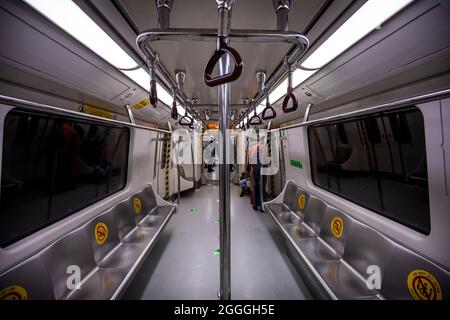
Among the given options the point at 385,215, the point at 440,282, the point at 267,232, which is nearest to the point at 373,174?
the point at 267,232

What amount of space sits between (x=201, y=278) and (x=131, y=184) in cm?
193

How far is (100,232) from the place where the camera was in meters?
1.79

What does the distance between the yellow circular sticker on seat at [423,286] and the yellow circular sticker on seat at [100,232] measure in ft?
9.11

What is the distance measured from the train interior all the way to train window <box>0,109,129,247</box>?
0.06 m

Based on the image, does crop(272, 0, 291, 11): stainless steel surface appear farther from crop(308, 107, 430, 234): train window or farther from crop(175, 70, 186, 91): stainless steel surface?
crop(308, 107, 430, 234): train window

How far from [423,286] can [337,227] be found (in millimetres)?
846

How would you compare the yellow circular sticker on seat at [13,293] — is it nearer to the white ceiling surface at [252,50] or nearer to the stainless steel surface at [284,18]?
the white ceiling surface at [252,50]

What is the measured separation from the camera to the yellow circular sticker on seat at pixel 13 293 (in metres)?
0.93

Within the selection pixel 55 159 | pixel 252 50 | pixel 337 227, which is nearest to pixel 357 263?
pixel 337 227

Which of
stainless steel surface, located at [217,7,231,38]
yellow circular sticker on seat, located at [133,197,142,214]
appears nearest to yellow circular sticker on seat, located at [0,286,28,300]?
yellow circular sticker on seat, located at [133,197,142,214]

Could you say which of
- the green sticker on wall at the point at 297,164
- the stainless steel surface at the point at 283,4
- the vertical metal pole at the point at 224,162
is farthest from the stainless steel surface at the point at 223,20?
the green sticker on wall at the point at 297,164

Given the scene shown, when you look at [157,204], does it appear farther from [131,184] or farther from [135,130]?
[135,130]

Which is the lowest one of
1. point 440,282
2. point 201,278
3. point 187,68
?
point 201,278
